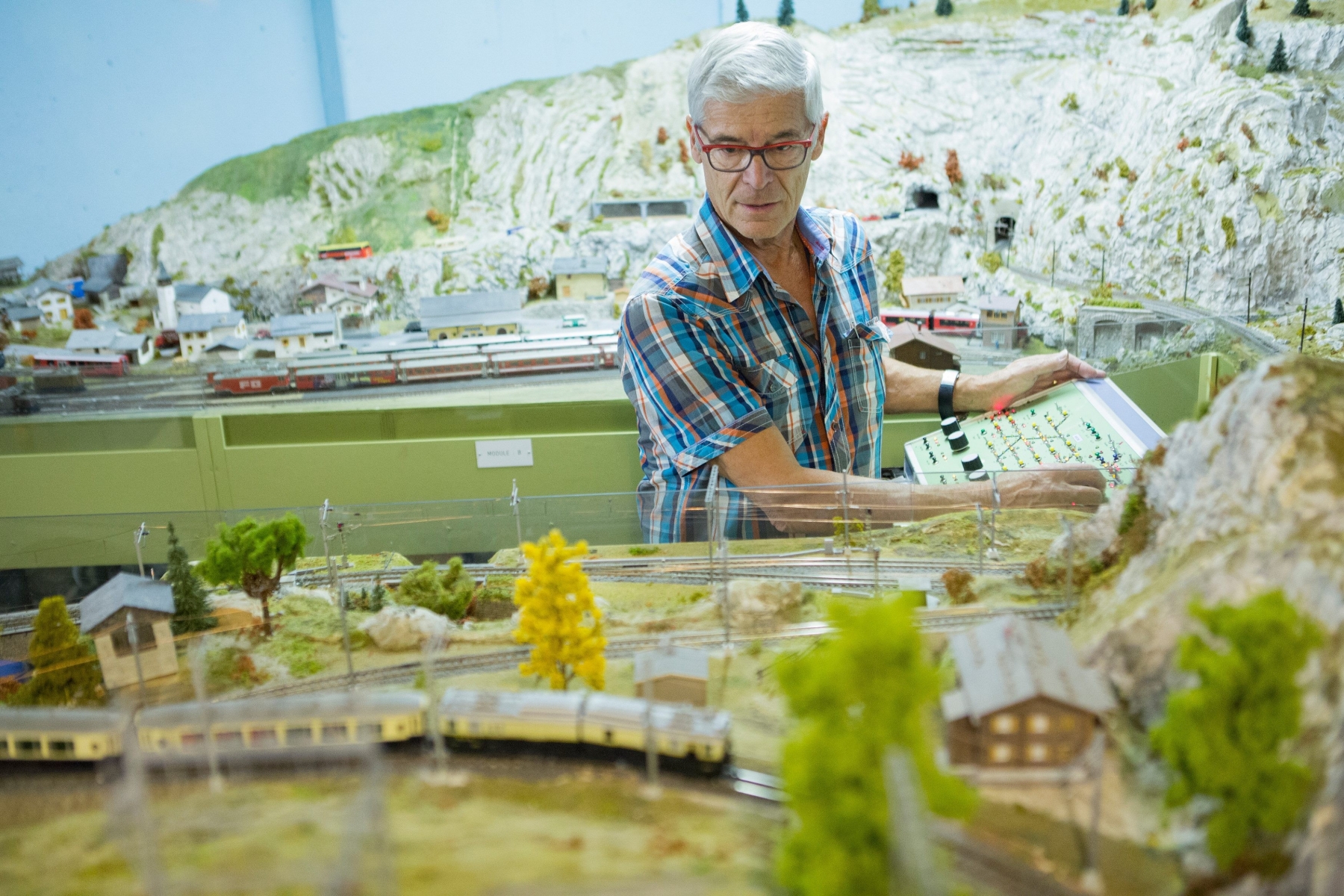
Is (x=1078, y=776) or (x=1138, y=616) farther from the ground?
(x=1138, y=616)

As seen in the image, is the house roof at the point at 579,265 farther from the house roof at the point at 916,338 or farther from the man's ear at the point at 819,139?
the man's ear at the point at 819,139

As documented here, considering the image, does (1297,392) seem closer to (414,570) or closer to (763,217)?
(763,217)

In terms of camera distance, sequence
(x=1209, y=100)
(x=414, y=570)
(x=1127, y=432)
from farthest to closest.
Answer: (x=1209, y=100), (x=1127, y=432), (x=414, y=570)

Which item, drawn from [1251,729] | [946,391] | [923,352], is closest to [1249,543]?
[1251,729]

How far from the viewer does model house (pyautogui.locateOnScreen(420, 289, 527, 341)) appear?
8031 millimetres

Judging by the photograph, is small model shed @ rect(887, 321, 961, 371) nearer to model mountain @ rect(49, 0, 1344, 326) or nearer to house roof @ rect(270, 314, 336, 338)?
model mountain @ rect(49, 0, 1344, 326)

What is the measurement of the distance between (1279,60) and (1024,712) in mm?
5830

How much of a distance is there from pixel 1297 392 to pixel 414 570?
3599 millimetres

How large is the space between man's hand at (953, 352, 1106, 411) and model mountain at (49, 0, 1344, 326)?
1.51 metres

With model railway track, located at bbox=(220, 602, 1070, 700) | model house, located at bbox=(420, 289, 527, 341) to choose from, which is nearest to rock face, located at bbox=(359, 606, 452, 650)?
model railway track, located at bbox=(220, 602, 1070, 700)

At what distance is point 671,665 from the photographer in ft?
9.86

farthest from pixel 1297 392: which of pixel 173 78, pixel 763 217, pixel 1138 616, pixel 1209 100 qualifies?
pixel 173 78

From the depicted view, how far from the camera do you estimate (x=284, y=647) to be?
3.83 meters

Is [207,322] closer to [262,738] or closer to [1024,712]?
[262,738]
